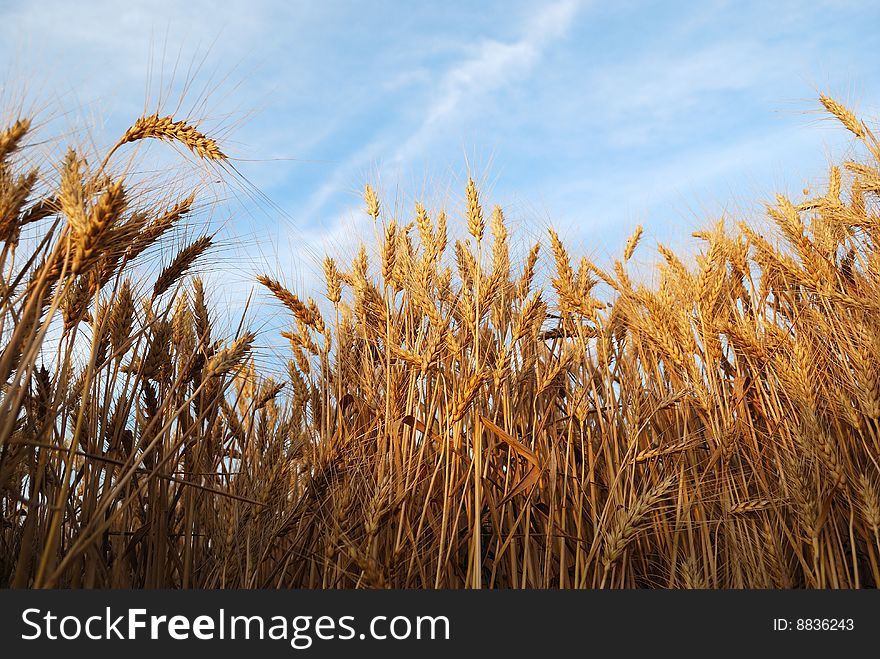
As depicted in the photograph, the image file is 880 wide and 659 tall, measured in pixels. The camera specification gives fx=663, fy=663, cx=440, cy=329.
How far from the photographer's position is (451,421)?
2062mm

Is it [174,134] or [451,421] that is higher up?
[174,134]

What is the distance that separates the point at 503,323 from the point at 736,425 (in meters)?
1.03

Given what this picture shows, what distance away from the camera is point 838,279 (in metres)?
3.18

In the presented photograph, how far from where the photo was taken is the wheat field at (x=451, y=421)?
1840 millimetres

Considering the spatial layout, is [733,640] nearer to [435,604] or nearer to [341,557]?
[435,604]

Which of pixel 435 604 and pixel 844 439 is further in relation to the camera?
pixel 844 439

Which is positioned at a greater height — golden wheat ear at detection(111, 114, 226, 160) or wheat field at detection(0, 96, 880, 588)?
golden wheat ear at detection(111, 114, 226, 160)

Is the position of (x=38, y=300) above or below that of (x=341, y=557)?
above

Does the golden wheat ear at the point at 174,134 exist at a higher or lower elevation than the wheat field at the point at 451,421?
higher

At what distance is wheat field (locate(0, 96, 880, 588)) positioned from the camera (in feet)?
6.04

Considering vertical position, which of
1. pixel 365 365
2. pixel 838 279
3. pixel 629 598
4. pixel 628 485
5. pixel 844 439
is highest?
pixel 838 279

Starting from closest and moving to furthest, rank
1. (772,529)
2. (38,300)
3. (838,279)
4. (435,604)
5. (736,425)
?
(38,300), (435,604), (772,529), (736,425), (838,279)

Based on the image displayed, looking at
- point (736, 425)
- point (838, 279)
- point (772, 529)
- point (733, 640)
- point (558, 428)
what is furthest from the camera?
point (838, 279)

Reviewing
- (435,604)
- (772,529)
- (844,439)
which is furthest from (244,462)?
(844,439)
